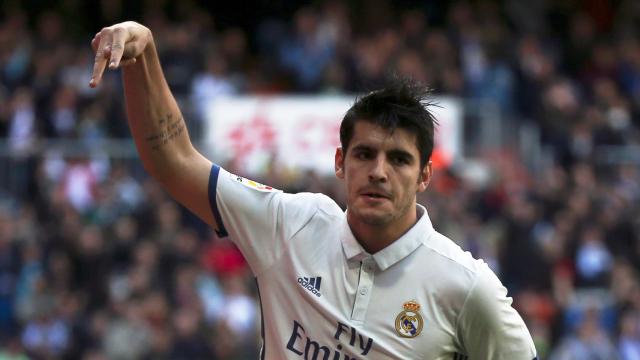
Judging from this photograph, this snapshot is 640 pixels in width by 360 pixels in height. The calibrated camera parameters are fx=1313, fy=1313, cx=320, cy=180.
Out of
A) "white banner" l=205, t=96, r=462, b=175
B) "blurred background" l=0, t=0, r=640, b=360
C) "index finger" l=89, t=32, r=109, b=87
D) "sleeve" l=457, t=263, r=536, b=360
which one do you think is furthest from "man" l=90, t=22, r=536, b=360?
"white banner" l=205, t=96, r=462, b=175

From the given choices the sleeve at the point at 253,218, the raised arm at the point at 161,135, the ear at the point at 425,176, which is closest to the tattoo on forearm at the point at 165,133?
the raised arm at the point at 161,135

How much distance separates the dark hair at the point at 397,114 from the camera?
14.2ft

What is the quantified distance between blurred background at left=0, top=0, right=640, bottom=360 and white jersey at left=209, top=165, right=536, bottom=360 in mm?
7989

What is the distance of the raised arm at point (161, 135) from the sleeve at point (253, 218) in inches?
1.7

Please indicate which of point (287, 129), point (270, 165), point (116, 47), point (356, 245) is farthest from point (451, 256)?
point (287, 129)

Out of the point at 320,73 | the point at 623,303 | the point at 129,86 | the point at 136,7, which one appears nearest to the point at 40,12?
the point at 136,7

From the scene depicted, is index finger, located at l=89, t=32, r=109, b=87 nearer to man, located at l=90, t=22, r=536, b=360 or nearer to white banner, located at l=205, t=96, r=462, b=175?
man, located at l=90, t=22, r=536, b=360

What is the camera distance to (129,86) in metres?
4.38

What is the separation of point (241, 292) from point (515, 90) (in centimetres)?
614

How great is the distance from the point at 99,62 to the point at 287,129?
11974 millimetres

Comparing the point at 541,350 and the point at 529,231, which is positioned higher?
the point at 529,231

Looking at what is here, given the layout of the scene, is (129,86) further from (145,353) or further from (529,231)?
(529,231)

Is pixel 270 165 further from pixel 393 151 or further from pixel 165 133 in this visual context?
pixel 393 151

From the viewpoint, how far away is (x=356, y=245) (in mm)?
→ 4453
